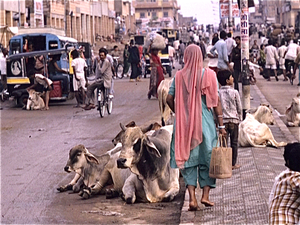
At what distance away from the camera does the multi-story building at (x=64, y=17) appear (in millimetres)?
41806

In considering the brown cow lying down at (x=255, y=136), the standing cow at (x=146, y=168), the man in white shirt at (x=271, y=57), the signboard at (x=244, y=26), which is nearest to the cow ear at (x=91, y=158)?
the standing cow at (x=146, y=168)

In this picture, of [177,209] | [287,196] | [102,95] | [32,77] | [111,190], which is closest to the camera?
[287,196]

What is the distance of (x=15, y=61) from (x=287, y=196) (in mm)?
17411

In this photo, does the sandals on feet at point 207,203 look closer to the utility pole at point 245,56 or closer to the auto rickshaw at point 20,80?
the utility pole at point 245,56

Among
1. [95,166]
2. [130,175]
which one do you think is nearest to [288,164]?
[130,175]

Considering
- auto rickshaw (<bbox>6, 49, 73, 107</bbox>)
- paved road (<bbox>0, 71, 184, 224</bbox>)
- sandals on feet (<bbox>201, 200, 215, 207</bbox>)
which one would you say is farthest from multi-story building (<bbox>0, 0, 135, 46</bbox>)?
sandals on feet (<bbox>201, 200, 215, 207</bbox>)

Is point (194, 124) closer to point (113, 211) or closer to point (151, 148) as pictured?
point (151, 148)

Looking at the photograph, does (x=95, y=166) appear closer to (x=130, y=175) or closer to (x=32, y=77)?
(x=130, y=175)

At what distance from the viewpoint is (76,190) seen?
898 centimetres

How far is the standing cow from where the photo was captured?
7.73 meters

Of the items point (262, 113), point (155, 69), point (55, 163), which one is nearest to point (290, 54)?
point (155, 69)

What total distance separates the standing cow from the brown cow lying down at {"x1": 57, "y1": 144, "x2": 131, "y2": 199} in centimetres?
45

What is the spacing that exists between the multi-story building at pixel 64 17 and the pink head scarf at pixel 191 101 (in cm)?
2349

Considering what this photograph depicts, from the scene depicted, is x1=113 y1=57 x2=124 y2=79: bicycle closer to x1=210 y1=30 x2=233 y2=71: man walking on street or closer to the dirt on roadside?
x1=210 y1=30 x2=233 y2=71: man walking on street
